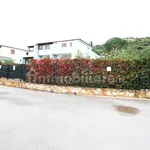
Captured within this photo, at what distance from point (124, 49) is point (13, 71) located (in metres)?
18.7

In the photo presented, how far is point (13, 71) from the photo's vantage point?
1539cm

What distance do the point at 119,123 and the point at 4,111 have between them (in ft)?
13.4

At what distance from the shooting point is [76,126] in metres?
4.90

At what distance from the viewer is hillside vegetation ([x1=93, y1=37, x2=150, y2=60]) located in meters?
17.5

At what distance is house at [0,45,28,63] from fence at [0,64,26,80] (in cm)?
2410

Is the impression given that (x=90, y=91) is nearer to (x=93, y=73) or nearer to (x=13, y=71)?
(x=93, y=73)

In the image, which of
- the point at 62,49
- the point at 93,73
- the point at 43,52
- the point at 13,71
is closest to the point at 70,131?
the point at 93,73

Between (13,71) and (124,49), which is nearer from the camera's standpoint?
(13,71)

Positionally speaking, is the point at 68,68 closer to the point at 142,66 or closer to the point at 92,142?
the point at 142,66

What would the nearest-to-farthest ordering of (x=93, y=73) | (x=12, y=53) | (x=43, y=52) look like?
(x=93, y=73) < (x=43, y=52) < (x=12, y=53)

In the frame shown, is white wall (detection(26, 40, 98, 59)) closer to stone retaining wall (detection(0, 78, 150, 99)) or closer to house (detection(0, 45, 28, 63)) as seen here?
house (detection(0, 45, 28, 63))

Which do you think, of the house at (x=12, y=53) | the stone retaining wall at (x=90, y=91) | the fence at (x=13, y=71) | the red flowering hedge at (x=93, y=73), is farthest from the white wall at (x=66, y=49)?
the stone retaining wall at (x=90, y=91)

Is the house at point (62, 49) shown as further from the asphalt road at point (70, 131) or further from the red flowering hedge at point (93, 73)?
the asphalt road at point (70, 131)

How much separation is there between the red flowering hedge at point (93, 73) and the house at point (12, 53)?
2982 cm
